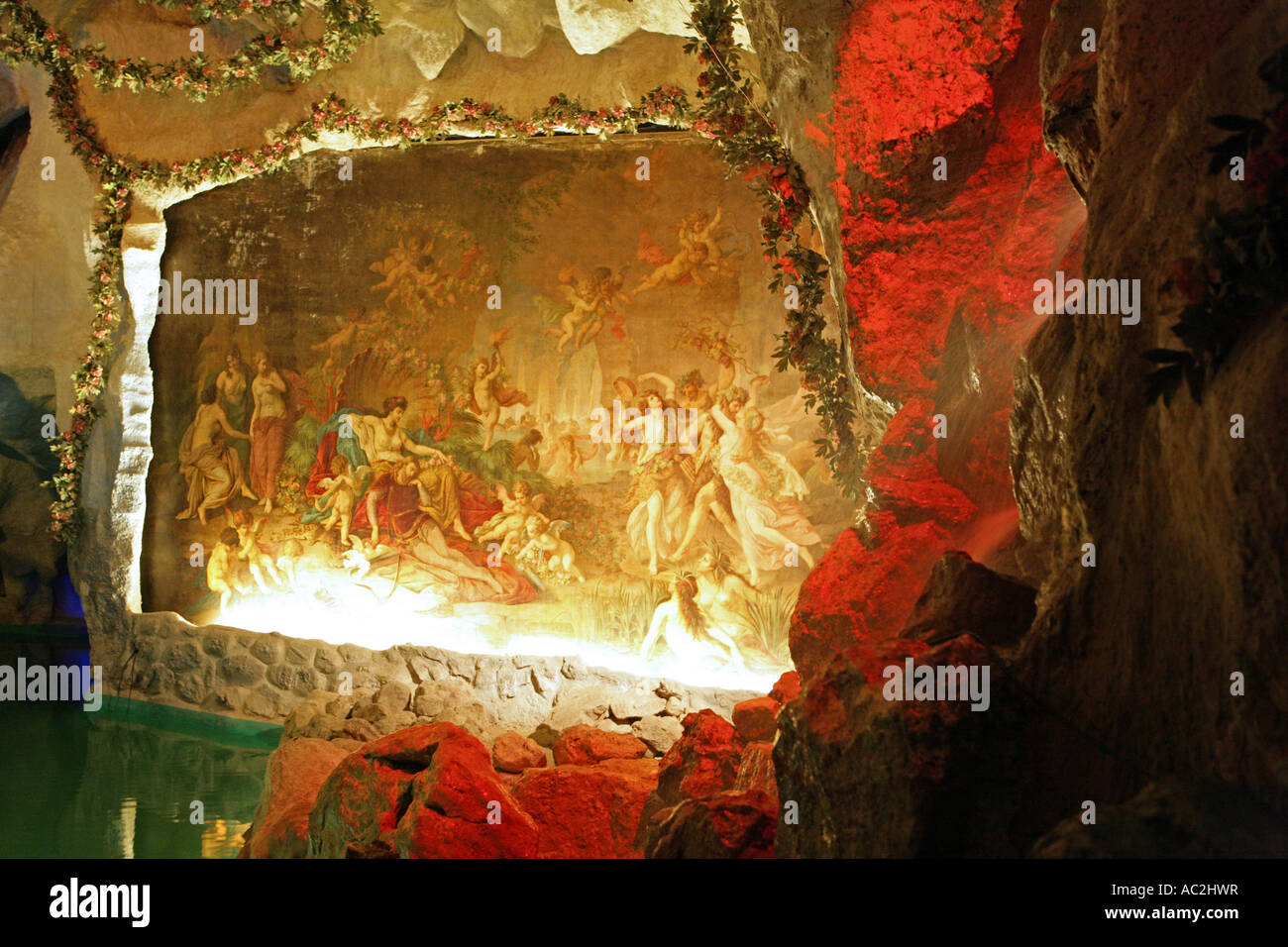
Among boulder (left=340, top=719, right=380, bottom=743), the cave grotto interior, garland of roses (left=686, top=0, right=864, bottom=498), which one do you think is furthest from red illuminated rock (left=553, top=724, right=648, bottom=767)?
garland of roses (left=686, top=0, right=864, bottom=498)

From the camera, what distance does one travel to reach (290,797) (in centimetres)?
589

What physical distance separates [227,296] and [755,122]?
22.3 ft

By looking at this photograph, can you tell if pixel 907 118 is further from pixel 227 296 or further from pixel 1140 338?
pixel 227 296

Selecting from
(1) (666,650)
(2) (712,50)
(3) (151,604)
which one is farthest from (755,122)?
(3) (151,604)

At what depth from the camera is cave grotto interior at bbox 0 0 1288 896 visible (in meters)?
2.82

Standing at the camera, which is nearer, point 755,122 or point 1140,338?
point 1140,338

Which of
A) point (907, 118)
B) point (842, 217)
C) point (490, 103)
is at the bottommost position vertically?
point (842, 217)

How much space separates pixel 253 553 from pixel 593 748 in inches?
210

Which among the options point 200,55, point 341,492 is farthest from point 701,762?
point 200,55

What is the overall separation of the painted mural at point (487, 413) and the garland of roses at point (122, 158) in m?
0.28

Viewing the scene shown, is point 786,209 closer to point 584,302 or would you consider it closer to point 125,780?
point 584,302

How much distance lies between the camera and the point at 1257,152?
8.23 feet

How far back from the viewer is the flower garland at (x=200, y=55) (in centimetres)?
961

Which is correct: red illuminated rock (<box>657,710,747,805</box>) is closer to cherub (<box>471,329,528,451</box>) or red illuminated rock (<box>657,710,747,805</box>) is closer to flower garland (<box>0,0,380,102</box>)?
cherub (<box>471,329,528,451</box>)
